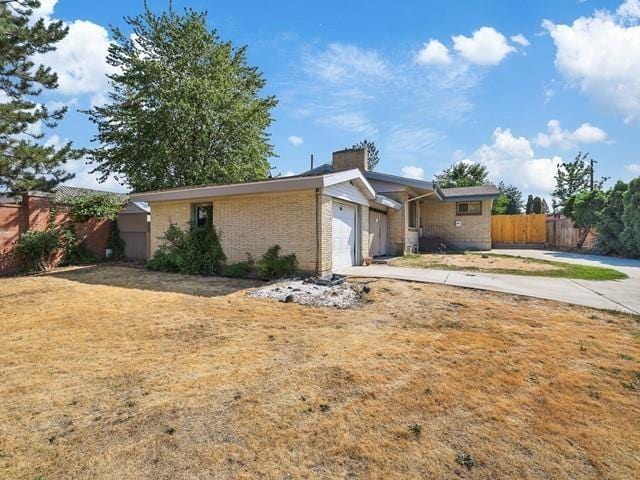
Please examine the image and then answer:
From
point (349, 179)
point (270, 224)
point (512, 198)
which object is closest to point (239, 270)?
point (270, 224)

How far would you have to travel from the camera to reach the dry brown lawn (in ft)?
7.36

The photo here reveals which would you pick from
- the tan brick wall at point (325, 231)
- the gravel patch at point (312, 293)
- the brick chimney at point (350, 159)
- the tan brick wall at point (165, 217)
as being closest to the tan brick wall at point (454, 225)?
the brick chimney at point (350, 159)

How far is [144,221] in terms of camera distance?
1482 cm

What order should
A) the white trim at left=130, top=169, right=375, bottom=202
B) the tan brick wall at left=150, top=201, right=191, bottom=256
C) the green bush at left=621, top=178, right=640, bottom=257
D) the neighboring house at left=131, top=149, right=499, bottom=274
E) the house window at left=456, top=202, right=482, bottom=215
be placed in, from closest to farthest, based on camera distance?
the white trim at left=130, top=169, right=375, bottom=202
the neighboring house at left=131, top=149, right=499, bottom=274
the tan brick wall at left=150, top=201, right=191, bottom=256
the green bush at left=621, top=178, right=640, bottom=257
the house window at left=456, top=202, right=482, bottom=215

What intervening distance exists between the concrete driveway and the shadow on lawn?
3.56 m

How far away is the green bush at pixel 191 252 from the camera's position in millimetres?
10797

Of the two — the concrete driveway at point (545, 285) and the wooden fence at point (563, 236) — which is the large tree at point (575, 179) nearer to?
the wooden fence at point (563, 236)

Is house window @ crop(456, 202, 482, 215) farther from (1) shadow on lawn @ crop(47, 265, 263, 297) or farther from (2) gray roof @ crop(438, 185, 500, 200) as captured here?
(1) shadow on lawn @ crop(47, 265, 263, 297)

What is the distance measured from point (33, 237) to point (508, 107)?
18.4 meters

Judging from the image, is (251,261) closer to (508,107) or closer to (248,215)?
(248,215)

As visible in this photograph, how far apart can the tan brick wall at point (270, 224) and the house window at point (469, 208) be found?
13.3 m

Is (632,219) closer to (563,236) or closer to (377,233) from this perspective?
(563,236)

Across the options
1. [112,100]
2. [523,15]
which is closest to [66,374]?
[523,15]

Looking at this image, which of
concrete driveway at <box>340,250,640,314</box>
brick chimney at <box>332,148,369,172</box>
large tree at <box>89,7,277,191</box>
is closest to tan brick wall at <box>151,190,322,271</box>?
concrete driveway at <box>340,250,640,314</box>
